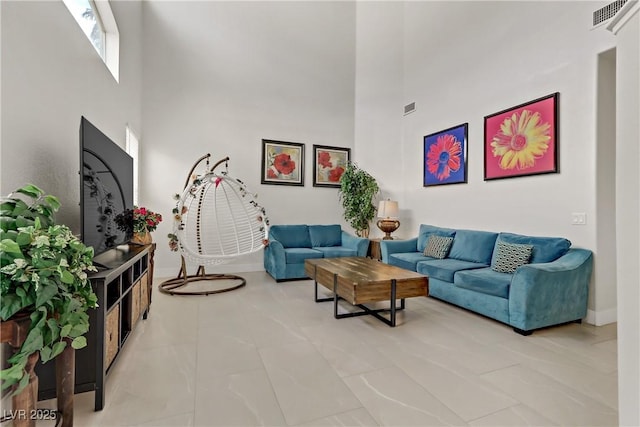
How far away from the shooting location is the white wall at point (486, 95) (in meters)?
3.08

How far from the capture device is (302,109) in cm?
566

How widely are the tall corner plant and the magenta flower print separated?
14.9 ft

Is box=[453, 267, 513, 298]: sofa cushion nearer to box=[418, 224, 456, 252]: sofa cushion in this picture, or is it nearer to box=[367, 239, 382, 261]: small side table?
box=[418, 224, 456, 252]: sofa cushion

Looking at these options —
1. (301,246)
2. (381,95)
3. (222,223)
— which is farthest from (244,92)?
(301,246)

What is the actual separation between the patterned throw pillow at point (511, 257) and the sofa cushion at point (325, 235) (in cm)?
260

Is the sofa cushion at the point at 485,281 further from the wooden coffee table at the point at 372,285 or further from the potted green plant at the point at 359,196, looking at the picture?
the potted green plant at the point at 359,196

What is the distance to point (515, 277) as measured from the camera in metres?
2.72

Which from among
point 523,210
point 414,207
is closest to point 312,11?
point 414,207

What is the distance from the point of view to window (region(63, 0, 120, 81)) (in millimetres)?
2505

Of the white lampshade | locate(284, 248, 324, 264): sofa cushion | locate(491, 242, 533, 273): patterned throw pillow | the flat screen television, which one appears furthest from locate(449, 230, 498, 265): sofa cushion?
the flat screen television

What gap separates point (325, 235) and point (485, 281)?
281 centimetres

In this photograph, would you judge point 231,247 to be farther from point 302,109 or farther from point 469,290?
point 469,290

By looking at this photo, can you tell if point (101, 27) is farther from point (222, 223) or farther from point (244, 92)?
point (222, 223)

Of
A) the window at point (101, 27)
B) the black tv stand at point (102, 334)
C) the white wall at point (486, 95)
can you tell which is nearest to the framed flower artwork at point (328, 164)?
the white wall at point (486, 95)
